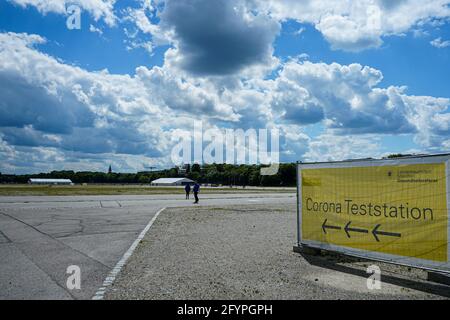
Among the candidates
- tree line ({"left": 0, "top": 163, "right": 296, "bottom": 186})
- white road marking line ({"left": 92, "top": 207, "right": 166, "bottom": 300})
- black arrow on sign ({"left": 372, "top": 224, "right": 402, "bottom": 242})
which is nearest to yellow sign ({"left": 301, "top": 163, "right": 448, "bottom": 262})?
black arrow on sign ({"left": 372, "top": 224, "right": 402, "bottom": 242})

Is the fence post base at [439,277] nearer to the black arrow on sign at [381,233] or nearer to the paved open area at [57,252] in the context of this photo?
the black arrow on sign at [381,233]

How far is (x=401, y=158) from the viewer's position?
7.00 m

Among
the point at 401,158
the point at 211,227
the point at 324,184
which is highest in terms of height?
the point at 401,158

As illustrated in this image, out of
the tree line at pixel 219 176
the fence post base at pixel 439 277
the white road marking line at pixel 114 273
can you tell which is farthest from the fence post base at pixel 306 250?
the tree line at pixel 219 176

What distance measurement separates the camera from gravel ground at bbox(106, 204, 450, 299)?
5.67 m

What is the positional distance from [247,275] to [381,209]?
2.85m

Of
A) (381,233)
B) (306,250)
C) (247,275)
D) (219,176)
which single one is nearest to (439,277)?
(381,233)

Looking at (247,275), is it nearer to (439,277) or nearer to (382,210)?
(382,210)

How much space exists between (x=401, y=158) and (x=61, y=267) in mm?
6739

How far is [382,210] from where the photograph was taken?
7.18 metres

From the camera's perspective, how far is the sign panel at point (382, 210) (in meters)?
6.39

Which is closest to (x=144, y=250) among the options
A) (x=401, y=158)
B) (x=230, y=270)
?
(x=230, y=270)
